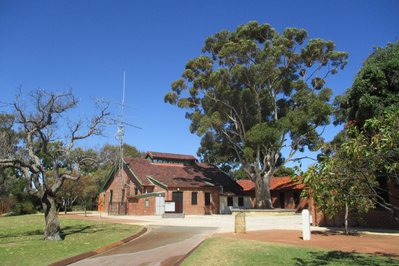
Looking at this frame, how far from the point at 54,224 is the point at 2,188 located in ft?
128

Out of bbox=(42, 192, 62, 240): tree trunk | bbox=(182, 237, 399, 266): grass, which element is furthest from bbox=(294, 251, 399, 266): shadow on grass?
bbox=(42, 192, 62, 240): tree trunk

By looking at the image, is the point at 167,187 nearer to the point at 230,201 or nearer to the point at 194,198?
the point at 194,198

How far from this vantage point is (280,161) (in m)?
45.2

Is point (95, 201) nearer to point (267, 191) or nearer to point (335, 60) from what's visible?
point (267, 191)

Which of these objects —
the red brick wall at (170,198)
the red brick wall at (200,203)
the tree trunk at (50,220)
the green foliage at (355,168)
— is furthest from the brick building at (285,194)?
the green foliage at (355,168)

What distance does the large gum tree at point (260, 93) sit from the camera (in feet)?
117

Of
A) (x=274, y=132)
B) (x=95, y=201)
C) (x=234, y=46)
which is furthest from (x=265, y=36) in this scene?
(x=95, y=201)

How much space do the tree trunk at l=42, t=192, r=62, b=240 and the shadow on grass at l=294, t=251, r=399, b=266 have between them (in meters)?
10.2

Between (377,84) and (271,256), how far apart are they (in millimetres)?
10894

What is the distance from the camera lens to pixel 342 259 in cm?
1005

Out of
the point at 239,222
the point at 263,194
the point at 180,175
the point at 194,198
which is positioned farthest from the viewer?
the point at 180,175

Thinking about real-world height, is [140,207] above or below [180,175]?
below

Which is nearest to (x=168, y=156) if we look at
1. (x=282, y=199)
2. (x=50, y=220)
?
(x=282, y=199)

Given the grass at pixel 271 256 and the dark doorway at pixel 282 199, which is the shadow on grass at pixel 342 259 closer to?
the grass at pixel 271 256
